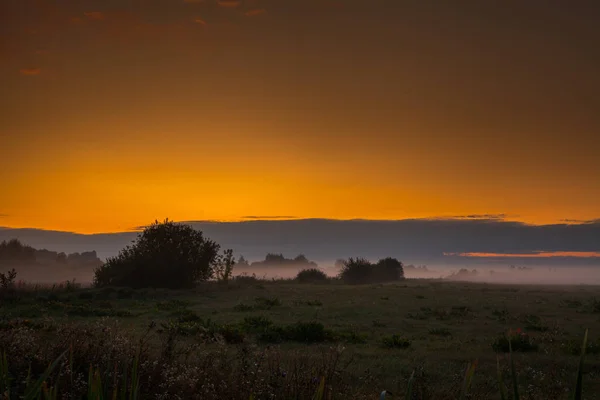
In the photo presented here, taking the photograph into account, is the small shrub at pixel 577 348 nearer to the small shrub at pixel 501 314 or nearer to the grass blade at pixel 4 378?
A: the small shrub at pixel 501 314

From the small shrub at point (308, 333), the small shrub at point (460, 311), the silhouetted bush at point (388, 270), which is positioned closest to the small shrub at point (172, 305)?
the small shrub at point (308, 333)

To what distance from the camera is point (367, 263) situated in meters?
65.0

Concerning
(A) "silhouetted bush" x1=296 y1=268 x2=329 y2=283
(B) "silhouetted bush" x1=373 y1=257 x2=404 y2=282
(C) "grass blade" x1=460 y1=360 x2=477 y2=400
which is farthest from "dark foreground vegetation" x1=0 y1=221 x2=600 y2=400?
(B) "silhouetted bush" x1=373 y1=257 x2=404 y2=282

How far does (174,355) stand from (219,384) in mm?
2267

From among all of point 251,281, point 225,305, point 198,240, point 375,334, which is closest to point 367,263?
point 251,281

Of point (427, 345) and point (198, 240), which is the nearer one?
point (427, 345)

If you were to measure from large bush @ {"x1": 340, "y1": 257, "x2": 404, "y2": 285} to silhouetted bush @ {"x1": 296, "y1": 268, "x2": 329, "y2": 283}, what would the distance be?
348cm

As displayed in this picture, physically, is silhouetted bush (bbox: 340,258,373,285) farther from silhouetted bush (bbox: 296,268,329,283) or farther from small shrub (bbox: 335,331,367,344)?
small shrub (bbox: 335,331,367,344)

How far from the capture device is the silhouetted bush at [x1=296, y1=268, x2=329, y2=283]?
5859cm

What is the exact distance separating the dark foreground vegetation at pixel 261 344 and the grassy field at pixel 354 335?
66 mm

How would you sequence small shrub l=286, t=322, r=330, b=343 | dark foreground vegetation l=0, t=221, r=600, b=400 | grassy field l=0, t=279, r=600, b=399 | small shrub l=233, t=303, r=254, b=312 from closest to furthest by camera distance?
dark foreground vegetation l=0, t=221, r=600, b=400, grassy field l=0, t=279, r=600, b=399, small shrub l=286, t=322, r=330, b=343, small shrub l=233, t=303, r=254, b=312

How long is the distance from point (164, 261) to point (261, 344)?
27.4 m

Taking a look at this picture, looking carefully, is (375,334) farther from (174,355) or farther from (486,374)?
(174,355)

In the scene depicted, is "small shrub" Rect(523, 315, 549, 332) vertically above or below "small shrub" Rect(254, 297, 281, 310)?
below
